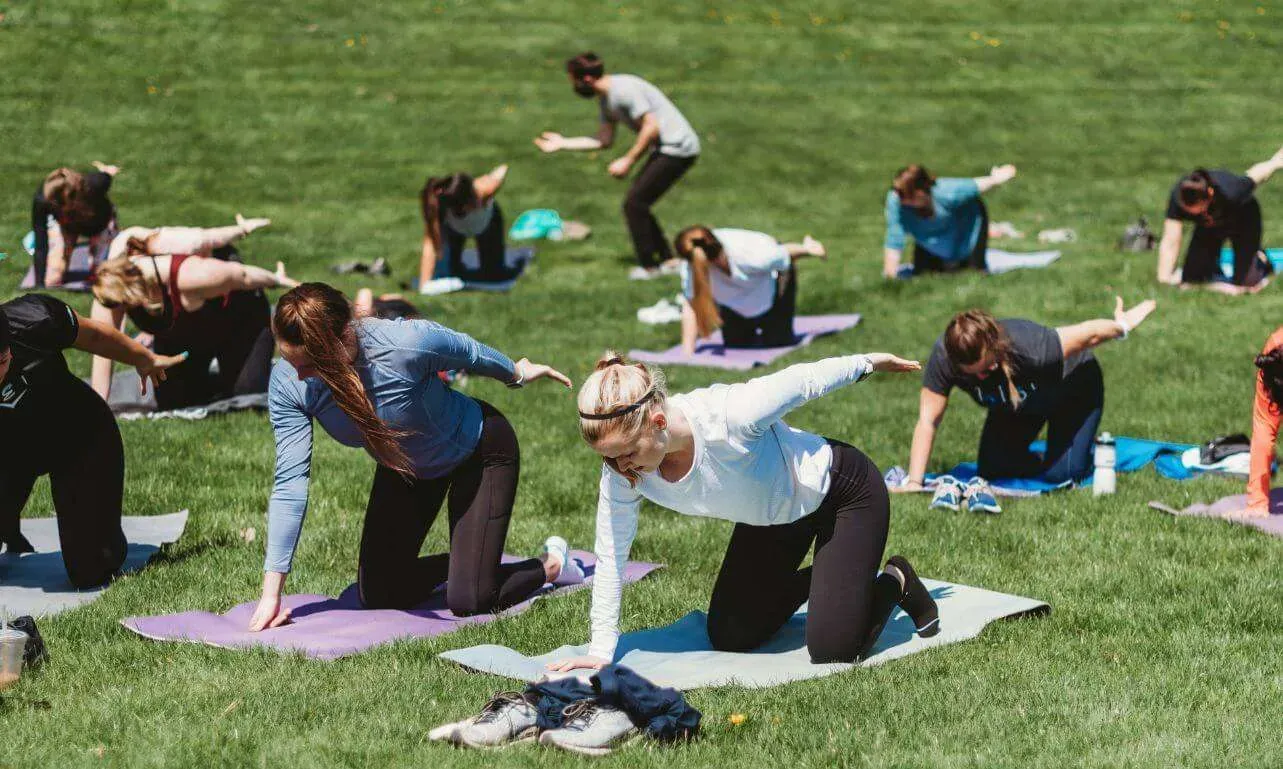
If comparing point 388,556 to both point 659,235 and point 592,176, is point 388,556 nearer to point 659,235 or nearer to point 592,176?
point 659,235

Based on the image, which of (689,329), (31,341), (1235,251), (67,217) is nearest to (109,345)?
(31,341)

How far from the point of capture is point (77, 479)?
708 centimetres

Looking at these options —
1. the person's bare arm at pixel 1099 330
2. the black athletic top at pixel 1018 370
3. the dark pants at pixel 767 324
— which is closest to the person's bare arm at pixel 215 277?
the black athletic top at pixel 1018 370

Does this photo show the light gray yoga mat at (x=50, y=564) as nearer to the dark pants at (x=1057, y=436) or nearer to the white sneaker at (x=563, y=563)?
the white sneaker at (x=563, y=563)

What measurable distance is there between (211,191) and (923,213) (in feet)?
33.0

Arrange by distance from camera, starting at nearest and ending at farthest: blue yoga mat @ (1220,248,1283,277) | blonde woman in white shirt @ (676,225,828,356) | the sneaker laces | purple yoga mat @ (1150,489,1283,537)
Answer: the sneaker laces, purple yoga mat @ (1150,489,1283,537), blonde woman in white shirt @ (676,225,828,356), blue yoga mat @ (1220,248,1283,277)

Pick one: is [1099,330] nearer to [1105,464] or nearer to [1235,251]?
[1105,464]

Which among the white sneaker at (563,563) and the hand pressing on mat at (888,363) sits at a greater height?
the hand pressing on mat at (888,363)

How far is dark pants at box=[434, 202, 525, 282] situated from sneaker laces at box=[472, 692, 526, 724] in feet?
37.5

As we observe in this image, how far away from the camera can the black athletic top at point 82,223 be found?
43.1 feet

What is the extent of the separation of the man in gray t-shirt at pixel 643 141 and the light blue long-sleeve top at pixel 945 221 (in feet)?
8.32

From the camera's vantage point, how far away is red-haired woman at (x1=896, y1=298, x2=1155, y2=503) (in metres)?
8.18

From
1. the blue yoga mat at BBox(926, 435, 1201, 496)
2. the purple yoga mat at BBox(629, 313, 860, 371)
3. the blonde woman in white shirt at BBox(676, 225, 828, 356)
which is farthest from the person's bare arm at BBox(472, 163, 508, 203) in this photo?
the blue yoga mat at BBox(926, 435, 1201, 496)

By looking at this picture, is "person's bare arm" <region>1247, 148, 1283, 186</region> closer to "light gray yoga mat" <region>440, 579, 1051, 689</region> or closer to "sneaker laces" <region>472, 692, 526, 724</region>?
"light gray yoga mat" <region>440, 579, 1051, 689</region>
